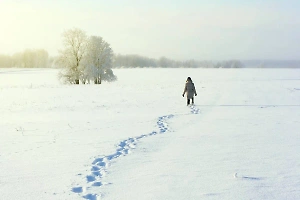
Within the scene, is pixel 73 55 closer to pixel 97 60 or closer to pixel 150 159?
pixel 97 60

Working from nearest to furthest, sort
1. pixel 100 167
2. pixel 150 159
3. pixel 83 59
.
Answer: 1. pixel 100 167
2. pixel 150 159
3. pixel 83 59

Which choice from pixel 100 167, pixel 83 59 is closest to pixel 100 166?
pixel 100 167

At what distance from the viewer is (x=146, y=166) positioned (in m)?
6.64

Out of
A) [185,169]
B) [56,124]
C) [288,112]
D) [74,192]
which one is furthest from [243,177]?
[288,112]

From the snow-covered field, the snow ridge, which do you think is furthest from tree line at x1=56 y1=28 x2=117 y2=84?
the snow ridge

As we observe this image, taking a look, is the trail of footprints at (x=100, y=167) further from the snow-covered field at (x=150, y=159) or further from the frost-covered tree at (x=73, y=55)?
the frost-covered tree at (x=73, y=55)

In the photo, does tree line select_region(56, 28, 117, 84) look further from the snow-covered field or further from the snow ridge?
the snow ridge

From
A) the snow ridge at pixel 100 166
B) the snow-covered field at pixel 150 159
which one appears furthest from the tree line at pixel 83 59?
the snow ridge at pixel 100 166

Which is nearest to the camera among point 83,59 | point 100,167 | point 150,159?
point 100,167

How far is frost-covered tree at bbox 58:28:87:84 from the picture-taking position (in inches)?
1886

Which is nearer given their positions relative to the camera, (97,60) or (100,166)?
(100,166)

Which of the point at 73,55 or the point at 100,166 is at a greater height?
the point at 73,55

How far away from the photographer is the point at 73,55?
159ft

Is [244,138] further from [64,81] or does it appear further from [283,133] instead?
[64,81]
